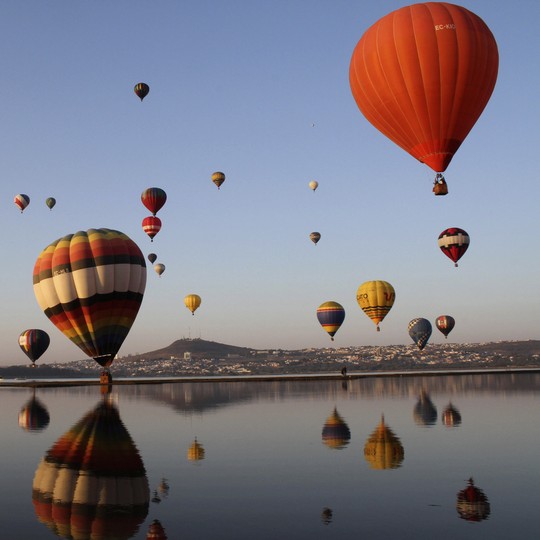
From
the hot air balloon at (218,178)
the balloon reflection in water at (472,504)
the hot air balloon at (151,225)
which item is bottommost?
the balloon reflection in water at (472,504)

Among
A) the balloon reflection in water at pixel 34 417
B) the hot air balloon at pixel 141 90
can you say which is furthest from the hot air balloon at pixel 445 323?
the balloon reflection in water at pixel 34 417

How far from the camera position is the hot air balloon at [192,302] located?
11338 centimetres

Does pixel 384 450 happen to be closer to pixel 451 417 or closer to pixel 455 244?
pixel 451 417

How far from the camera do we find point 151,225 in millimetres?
83250

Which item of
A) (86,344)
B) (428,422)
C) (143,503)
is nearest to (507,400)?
(428,422)

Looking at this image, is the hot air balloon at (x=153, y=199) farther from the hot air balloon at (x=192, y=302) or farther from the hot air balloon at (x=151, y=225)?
the hot air balloon at (x=192, y=302)

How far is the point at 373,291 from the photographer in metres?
87.8

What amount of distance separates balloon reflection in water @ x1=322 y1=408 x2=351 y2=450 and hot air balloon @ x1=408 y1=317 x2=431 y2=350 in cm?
7603

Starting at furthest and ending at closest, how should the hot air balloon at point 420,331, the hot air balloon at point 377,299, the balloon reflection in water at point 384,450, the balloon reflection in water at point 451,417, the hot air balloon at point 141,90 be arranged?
the hot air balloon at point 420,331
the hot air balloon at point 377,299
the hot air balloon at point 141,90
the balloon reflection in water at point 451,417
the balloon reflection in water at point 384,450

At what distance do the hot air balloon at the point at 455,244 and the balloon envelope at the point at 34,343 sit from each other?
2152 inches

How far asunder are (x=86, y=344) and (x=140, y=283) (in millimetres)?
6815

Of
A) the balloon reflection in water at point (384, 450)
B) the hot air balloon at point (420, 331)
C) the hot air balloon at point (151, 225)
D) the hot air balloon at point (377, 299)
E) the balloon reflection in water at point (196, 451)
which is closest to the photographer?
the balloon reflection in water at point (384, 450)

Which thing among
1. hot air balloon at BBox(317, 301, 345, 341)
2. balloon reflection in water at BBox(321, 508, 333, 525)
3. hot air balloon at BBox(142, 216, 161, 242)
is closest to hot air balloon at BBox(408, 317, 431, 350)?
hot air balloon at BBox(317, 301, 345, 341)

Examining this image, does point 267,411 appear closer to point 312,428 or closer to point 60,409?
point 312,428
